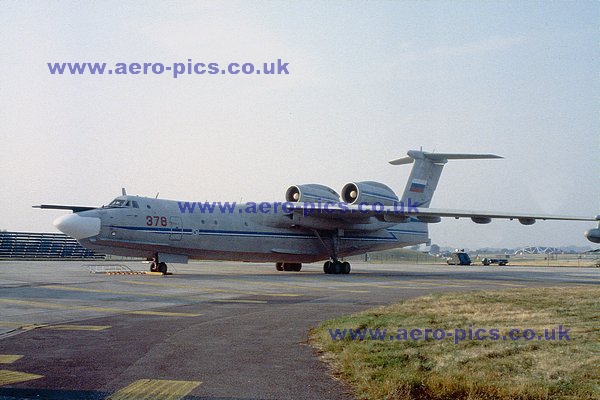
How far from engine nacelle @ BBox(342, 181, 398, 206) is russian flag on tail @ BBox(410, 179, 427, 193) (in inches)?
80.6

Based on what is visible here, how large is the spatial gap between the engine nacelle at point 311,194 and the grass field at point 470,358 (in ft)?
61.9

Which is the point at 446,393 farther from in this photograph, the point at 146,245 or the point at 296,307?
the point at 146,245

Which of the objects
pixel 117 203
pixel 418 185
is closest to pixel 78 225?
pixel 117 203

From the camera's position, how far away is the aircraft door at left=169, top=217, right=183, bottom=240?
26.8 metres

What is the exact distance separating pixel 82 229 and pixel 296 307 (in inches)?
534

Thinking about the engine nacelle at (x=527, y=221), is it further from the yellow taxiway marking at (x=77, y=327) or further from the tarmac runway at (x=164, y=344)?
the yellow taxiway marking at (x=77, y=327)

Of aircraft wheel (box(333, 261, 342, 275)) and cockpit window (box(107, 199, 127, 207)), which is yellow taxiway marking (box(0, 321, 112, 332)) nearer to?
cockpit window (box(107, 199, 127, 207))

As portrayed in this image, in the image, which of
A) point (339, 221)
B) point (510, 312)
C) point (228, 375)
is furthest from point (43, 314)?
point (339, 221)

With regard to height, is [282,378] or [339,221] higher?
[339,221]

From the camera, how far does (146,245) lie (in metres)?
26.3

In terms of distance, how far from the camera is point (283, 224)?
30547mm

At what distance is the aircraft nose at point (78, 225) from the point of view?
24.4m

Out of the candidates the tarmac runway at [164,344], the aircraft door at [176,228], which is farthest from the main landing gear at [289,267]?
the tarmac runway at [164,344]

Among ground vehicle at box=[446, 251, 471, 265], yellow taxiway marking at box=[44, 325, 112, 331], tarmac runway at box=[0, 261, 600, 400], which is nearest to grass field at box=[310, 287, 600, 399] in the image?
tarmac runway at box=[0, 261, 600, 400]
